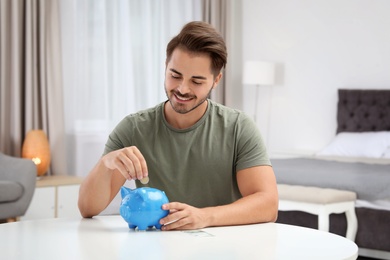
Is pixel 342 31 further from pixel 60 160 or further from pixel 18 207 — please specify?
pixel 18 207

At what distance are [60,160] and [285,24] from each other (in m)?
2.38

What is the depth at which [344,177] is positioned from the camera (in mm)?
4109

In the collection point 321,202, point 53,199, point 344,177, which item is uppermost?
point 344,177

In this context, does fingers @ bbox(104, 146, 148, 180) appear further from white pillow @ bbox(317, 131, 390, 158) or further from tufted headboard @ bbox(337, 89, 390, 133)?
tufted headboard @ bbox(337, 89, 390, 133)

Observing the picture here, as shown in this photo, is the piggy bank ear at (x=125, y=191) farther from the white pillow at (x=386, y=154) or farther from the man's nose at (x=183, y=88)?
the white pillow at (x=386, y=154)

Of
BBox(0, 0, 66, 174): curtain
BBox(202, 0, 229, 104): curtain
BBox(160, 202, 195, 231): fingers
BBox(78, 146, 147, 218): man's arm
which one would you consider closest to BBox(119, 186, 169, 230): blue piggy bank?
BBox(160, 202, 195, 231): fingers

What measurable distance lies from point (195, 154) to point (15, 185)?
2.31 metres

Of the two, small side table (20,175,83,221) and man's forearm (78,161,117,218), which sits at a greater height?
man's forearm (78,161,117,218)

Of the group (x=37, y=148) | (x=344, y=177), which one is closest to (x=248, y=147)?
(x=344, y=177)

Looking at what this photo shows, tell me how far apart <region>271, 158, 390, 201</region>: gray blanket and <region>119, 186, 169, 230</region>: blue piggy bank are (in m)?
2.53

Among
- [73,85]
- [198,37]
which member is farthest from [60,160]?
[198,37]

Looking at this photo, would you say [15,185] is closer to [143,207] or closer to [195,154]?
[195,154]

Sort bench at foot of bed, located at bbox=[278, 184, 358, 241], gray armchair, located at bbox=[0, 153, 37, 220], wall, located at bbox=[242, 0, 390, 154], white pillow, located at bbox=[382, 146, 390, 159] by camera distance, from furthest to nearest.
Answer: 1. wall, located at bbox=[242, 0, 390, 154]
2. white pillow, located at bbox=[382, 146, 390, 159]
3. gray armchair, located at bbox=[0, 153, 37, 220]
4. bench at foot of bed, located at bbox=[278, 184, 358, 241]

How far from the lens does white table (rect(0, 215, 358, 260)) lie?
4.67 ft
